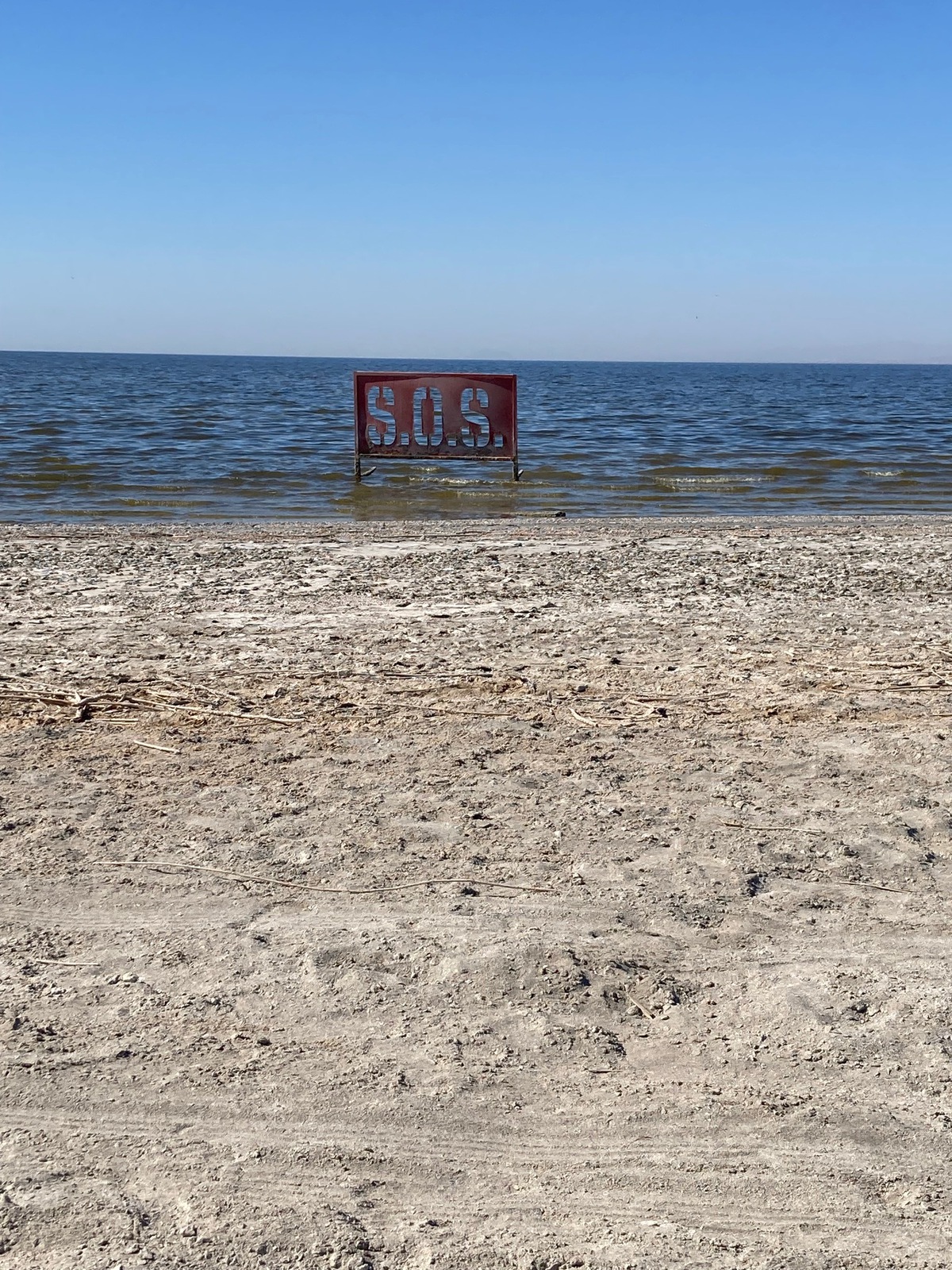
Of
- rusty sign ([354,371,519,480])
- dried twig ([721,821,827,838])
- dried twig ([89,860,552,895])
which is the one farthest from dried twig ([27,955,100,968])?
rusty sign ([354,371,519,480])

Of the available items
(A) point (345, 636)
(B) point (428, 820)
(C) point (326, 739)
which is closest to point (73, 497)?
(A) point (345, 636)

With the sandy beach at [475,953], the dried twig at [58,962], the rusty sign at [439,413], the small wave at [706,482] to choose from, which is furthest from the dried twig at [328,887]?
the small wave at [706,482]

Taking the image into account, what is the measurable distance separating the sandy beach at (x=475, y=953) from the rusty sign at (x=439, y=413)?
9.42 metres

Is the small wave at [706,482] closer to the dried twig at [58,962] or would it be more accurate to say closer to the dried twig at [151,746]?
the dried twig at [151,746]

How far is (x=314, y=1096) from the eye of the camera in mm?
2781

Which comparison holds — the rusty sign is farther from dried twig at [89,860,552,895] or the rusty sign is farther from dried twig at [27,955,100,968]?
dried twig at [27,955,100,968]

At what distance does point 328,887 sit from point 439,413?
12.7m

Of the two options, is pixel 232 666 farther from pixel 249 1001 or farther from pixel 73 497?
pixel 73 497

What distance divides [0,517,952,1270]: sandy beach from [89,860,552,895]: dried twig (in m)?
0.01

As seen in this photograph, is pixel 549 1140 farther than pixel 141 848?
No

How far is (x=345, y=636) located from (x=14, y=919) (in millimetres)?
3628

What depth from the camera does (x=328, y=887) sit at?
12.4 feet

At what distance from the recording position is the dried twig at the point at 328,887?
3764 millimetres

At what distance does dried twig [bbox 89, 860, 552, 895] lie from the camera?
3764 millimetres
